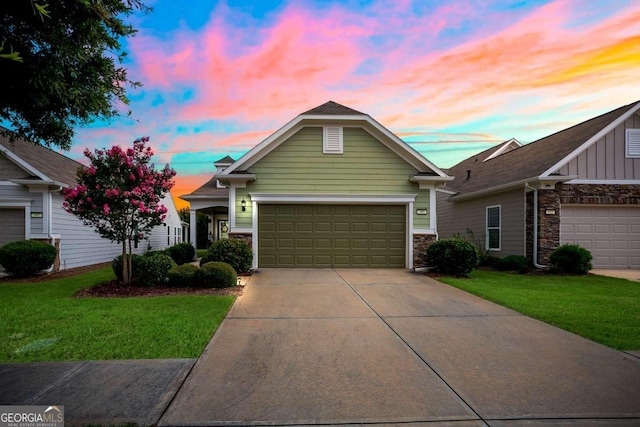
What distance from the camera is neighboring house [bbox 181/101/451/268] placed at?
12891 millimetres

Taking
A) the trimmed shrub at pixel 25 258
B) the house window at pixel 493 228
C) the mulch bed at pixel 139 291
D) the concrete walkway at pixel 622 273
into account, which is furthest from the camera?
the house window at pixel 493 228

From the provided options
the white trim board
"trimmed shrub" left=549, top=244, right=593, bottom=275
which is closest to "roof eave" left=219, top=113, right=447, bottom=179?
the white trim board

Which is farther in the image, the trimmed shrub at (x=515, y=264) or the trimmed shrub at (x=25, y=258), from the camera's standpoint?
the trimmed shrub at (x=515, y=264)

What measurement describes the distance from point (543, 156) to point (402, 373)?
548 inches

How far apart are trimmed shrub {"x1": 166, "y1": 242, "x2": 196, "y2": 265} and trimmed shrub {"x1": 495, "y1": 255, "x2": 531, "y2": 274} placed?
13732 mm

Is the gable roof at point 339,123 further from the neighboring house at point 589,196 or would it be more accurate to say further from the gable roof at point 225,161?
the gable roof at point 225,161

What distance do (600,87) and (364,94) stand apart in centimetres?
877

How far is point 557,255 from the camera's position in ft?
40.7

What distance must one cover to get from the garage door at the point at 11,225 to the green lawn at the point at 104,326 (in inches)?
218

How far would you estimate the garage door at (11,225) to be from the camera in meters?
12.8

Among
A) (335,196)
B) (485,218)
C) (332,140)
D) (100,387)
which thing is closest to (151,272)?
(100,387)

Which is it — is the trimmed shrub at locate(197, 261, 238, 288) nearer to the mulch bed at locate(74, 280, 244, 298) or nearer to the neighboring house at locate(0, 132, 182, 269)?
the mulch bed at locate(74, 280, 244, 298)

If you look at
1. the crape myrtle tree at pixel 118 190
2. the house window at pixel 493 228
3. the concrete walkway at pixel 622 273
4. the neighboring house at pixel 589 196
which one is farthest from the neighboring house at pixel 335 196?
the concrete walkway at pixel 622 273

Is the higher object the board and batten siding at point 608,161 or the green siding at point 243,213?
the board and batten siding at point 608,161
